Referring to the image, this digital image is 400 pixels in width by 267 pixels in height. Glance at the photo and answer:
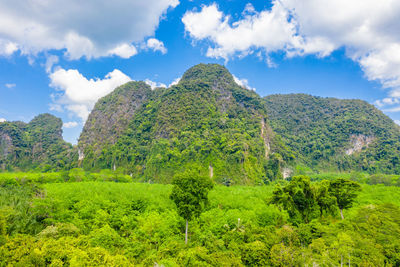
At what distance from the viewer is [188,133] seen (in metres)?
73.2

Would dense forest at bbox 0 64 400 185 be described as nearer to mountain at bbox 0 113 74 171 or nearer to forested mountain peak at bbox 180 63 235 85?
mountain at bbox 0 113 74 171

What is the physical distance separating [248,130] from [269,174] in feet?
59.5

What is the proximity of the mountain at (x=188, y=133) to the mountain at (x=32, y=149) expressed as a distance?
49.3 ft

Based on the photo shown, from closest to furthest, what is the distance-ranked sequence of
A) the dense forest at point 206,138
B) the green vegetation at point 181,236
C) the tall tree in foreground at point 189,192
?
the green vegetation at point 181,236 < the tall tree in foreground at point 189,192 < the dense forest at point 206,138

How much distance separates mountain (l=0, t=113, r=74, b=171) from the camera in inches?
4003

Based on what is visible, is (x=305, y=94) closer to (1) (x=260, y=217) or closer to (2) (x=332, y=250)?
(1) (x=260, y=217)

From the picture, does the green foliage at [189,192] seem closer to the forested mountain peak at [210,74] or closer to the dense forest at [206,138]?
the dense forest at [206,138]

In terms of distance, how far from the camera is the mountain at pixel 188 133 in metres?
64.4

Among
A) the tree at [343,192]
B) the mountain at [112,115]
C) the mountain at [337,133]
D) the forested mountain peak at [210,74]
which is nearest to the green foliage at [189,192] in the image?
the tree at [343,192]

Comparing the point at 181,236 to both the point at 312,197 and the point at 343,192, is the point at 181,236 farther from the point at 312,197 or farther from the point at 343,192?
the point at 343,192

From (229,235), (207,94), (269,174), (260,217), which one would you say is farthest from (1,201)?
(207,94)

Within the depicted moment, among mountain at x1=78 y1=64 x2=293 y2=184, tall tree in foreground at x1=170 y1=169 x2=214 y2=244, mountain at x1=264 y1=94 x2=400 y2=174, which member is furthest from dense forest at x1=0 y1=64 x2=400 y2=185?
tall tree in foreground at x1=170 y1=169 x2=214 y2=244

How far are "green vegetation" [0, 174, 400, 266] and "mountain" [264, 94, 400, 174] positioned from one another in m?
86.5

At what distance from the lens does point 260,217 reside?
27.6 metres
